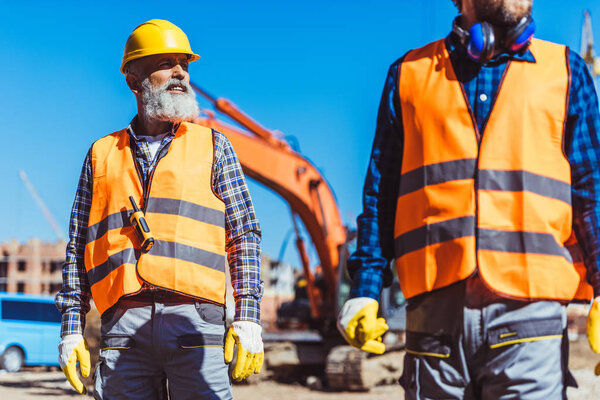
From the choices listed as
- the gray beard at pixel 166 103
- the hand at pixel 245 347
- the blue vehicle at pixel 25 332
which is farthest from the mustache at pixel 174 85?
the blue vehicle at pixel 25 332

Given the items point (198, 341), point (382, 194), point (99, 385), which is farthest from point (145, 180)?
point (382, 194)

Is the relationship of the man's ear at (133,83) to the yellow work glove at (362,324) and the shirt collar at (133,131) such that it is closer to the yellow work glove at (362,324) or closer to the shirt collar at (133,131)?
the shirt collar at (133,131)

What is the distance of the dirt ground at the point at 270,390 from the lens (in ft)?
33.7

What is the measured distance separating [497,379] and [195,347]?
1121mm

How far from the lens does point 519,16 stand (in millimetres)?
2266

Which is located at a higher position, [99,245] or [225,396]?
[99,245]

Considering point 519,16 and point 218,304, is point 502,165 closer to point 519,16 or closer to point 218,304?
point 519,16

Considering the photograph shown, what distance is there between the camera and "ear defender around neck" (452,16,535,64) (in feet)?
7.23

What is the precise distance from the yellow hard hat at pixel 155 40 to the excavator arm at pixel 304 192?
9551 millimetres

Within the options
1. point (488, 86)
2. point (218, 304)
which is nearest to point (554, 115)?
point (488, 86)

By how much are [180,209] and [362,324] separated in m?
0.96

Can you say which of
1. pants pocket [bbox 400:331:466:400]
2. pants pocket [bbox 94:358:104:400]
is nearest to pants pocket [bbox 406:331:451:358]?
pants pocket [bbox 400:331:466:400]

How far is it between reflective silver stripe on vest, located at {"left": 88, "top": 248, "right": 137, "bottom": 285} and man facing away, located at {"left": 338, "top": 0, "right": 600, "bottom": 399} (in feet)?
2.93

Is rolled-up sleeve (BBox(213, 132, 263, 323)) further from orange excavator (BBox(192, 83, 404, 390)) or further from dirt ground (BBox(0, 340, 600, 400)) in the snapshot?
orange excavator (BBox(192, 83, 404, 390))
